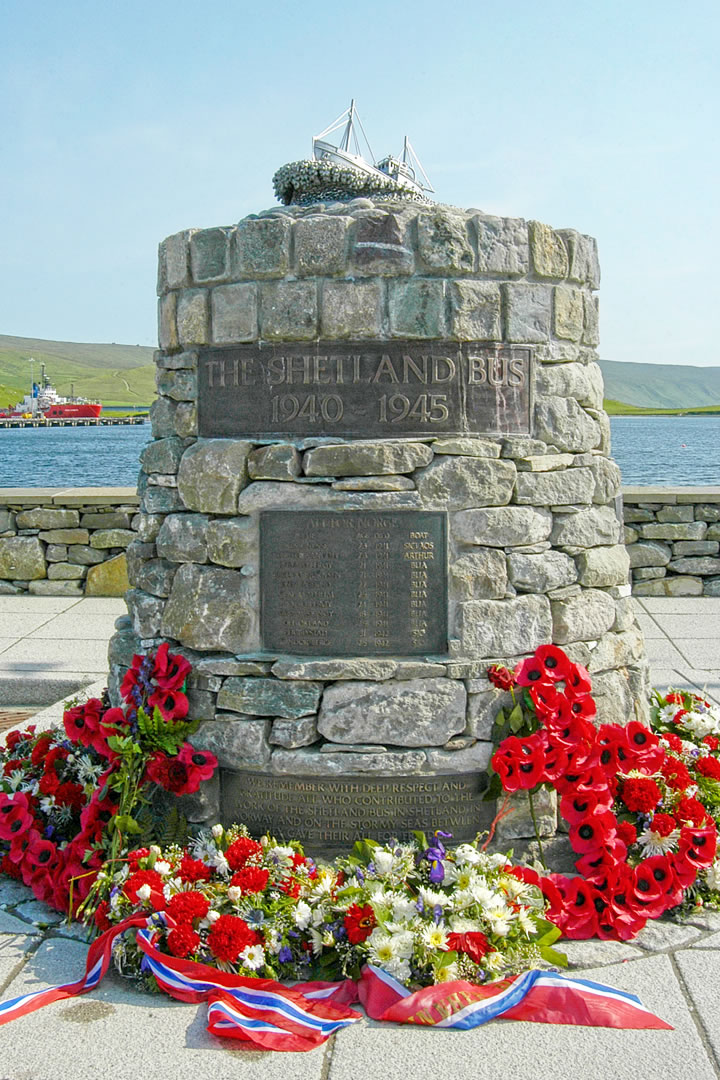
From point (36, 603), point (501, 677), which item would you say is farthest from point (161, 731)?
point (36, 603)

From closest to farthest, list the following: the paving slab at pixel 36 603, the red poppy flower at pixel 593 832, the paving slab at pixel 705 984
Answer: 1. the paving slab at pixel 705 984
2. the red poppy flower at pixel 593 832
3. the paving slab at pixel 36 603

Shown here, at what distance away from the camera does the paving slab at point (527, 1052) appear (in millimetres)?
2365

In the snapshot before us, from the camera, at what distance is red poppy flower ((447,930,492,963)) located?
2812mm

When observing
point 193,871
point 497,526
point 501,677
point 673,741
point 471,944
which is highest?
point 497,526

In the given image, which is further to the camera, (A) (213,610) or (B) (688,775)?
(B) (688,775)

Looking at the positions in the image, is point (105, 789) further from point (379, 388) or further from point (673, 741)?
point (673, 741)

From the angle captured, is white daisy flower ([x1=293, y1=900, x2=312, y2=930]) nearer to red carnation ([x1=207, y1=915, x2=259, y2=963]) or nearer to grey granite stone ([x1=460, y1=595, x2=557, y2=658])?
red carnation ([x1=207, y1=915, x2=259, y2=963])

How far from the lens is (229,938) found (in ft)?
9.29

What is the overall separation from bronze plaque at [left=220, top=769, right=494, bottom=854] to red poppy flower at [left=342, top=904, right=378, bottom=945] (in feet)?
1.40

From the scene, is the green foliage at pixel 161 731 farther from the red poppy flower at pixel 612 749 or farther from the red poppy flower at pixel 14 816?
the red poppy flower at pixel 612 749

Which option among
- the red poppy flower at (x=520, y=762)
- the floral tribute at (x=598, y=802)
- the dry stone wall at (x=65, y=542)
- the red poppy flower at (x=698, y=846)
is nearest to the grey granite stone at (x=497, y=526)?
the floral tribute at (x=598, y=802)

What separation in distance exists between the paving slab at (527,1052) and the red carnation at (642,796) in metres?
0.76

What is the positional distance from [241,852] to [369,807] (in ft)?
1.52

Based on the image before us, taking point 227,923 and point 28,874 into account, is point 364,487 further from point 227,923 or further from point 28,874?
point 28,874
